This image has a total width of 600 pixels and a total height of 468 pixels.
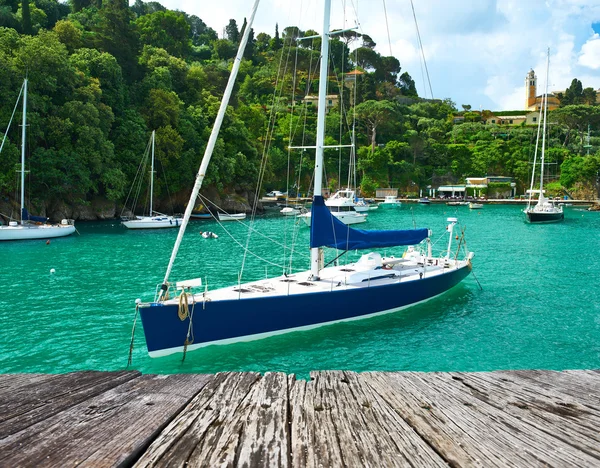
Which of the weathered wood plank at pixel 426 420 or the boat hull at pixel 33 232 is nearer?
the weathered wood plank at pixel 426 420

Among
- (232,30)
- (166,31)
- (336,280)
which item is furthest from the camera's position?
(232,30)

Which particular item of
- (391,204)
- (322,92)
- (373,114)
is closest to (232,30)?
(373,114)

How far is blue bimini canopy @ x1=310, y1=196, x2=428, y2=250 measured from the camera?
15203 mm

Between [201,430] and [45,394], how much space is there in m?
1.38

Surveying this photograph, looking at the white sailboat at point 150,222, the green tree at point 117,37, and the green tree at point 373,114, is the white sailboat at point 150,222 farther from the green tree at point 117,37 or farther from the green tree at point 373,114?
the green tree at point 373,114

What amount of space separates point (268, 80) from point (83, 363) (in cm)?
10455

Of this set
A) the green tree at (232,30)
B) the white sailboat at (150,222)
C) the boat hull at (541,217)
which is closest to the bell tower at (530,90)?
the green tree at (232,30)

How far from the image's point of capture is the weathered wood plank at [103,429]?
7.64ft

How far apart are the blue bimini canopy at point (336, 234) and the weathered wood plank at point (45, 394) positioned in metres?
11.6

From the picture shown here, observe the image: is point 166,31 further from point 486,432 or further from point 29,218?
point 486,432

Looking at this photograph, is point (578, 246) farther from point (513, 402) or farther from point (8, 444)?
point (8, 444)

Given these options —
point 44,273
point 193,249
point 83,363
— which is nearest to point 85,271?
point 44,273

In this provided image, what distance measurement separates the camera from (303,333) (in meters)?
14.3

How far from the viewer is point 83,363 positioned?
1219cm
